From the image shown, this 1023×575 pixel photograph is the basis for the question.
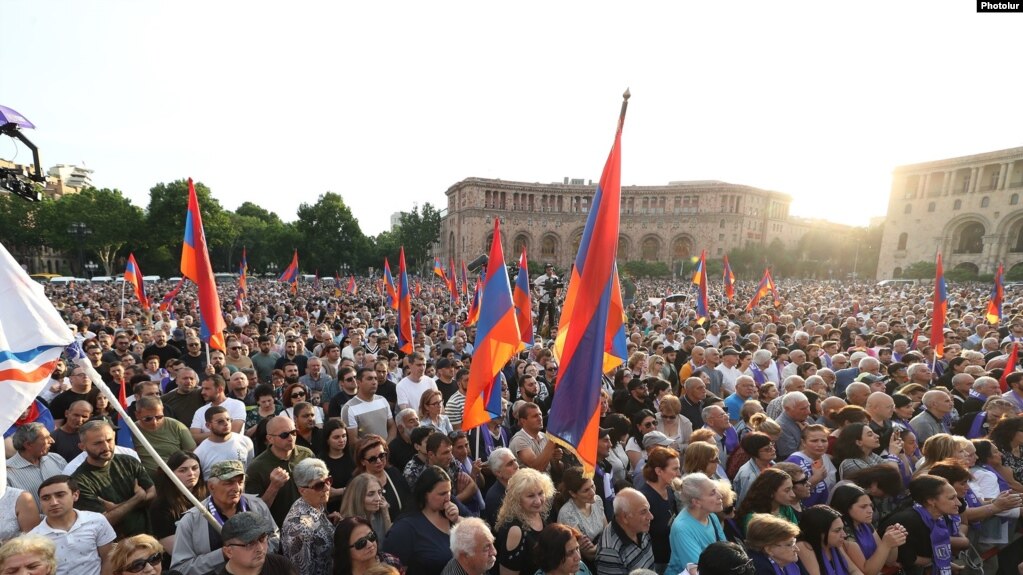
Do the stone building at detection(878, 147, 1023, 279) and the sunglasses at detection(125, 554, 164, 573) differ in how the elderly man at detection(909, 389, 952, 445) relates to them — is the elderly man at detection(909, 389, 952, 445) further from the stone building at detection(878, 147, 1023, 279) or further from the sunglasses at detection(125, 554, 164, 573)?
the stone building at detection(878, 147, 1023, 279)

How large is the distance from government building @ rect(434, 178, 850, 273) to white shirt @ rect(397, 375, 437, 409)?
65.3 m

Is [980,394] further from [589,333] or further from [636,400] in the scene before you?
[589,333]

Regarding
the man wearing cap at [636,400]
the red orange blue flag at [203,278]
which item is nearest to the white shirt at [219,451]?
the red orange blue flag at [203,278]

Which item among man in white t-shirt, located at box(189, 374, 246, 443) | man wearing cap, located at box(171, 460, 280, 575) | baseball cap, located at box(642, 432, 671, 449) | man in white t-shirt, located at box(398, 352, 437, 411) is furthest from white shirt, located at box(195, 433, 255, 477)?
baseball cap, located at box(642, 432, 671, 449)

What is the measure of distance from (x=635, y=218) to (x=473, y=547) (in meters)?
75.3

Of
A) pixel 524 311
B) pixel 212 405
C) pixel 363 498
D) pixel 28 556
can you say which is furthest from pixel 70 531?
pixel 524 311

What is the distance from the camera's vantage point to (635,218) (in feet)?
245

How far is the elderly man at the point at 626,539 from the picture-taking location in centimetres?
308

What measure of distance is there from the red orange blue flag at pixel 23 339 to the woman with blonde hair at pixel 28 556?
1.75 feet

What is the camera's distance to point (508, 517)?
3.03 meters

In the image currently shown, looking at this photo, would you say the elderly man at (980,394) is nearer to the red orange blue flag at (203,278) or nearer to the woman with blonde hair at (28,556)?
the woman with blonde hair at (28,556)

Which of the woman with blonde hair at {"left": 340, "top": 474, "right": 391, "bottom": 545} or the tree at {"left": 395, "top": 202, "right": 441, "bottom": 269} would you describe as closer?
the woman with blonde hair at {"left": 340, "top": 474, "right": 391, "bottom": 545}

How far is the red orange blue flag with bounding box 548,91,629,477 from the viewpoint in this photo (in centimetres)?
333

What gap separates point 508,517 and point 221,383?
3.44 m
